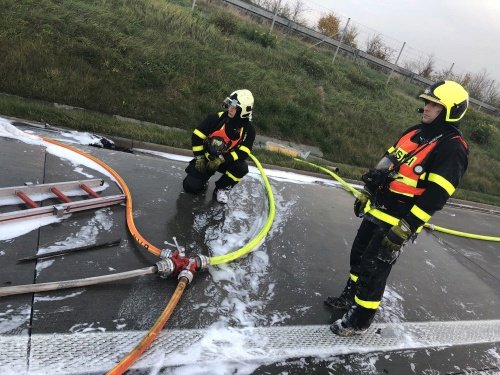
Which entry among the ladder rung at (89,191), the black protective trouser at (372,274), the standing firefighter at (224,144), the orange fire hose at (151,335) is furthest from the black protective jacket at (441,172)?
the ladder rung at (89,191)

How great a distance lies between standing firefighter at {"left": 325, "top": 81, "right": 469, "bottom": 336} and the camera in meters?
2.54

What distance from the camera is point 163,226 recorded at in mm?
3711

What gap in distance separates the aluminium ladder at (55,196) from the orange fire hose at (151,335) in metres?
1.29

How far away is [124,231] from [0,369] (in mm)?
1571

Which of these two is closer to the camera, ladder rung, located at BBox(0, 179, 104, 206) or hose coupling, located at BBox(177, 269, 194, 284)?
hose coupling, located at BBox(177, 269, 194, 284)

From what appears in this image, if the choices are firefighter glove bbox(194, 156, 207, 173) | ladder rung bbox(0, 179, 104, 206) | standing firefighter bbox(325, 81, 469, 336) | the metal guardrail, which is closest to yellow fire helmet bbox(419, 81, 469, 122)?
standing firefighter bbox(325, 81, 469, 336)

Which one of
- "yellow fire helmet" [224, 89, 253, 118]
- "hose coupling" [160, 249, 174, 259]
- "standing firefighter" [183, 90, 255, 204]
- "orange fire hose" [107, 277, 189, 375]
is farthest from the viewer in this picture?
"standing firefighter" [183, 90, 255, 204]

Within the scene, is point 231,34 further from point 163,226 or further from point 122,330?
point 122,330

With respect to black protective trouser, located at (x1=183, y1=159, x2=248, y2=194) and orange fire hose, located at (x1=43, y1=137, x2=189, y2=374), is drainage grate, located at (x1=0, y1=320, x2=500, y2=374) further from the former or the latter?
black protective trouser, located at (x1=183, y1=159, x2=248, y2=194)

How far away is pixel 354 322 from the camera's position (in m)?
2.95

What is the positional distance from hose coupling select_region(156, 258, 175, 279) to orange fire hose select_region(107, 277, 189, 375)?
0.36 ft

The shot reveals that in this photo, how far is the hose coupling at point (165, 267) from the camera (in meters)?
2.79

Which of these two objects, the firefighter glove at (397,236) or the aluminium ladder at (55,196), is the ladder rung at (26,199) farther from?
the firefighter glove at (397,236)

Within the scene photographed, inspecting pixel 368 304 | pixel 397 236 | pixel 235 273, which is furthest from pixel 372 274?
pixel 235 273
